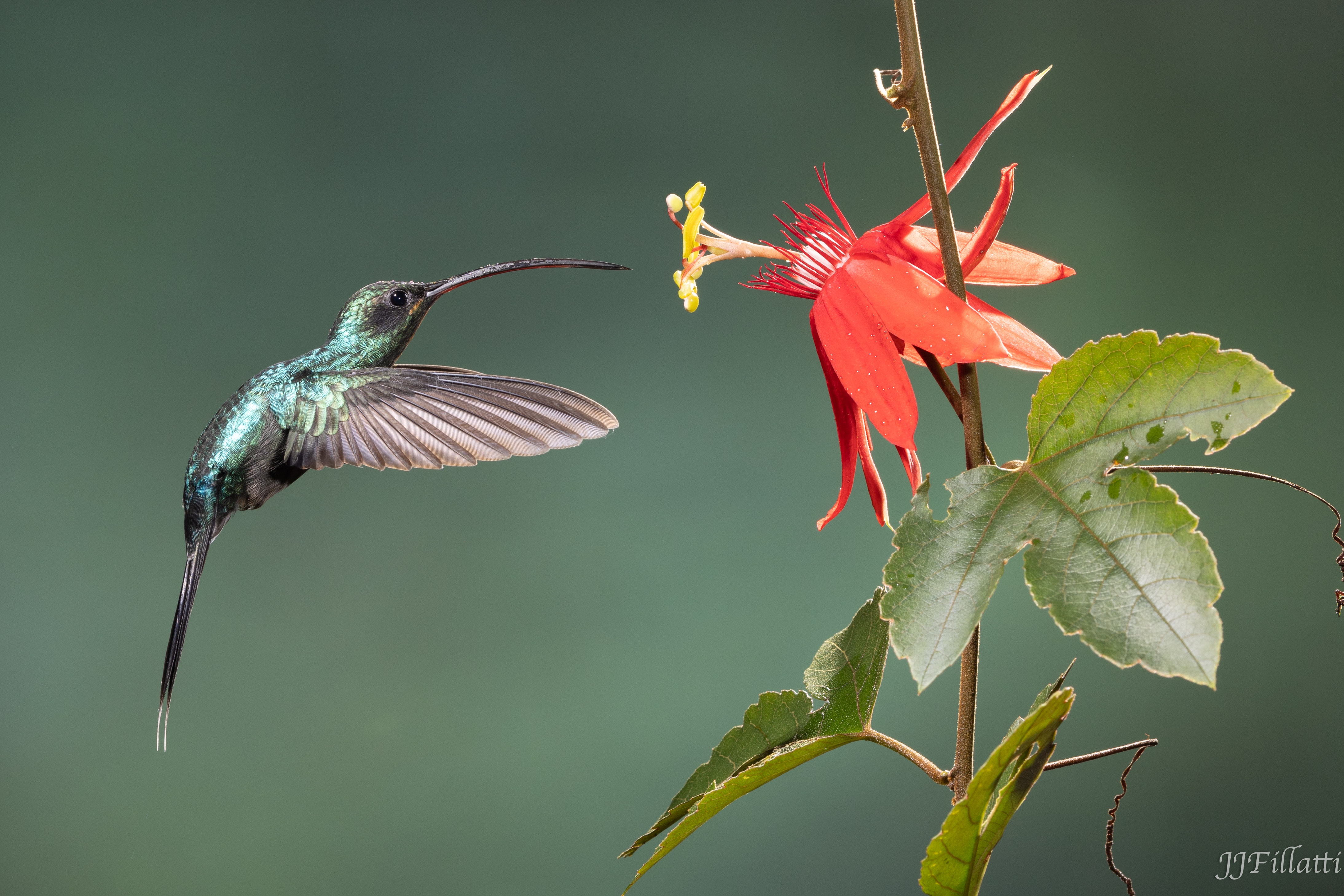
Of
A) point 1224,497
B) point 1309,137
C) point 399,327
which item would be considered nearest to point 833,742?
point 399,327

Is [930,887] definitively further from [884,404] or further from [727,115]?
[727,115]

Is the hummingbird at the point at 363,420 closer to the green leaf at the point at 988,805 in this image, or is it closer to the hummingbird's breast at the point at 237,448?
the hummingbird's breast at the point at 237,448

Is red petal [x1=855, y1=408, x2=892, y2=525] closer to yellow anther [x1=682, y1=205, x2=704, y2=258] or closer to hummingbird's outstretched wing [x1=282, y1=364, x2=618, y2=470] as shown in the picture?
yellow anther [x1=682, y1=205, x2=704, y2=258]

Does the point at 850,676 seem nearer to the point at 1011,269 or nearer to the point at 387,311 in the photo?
the point at 1011,269

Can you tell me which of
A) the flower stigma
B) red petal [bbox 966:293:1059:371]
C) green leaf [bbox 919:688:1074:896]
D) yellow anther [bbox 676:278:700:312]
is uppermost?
the flower stigma

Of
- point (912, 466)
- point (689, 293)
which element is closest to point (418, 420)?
point (689, 293)

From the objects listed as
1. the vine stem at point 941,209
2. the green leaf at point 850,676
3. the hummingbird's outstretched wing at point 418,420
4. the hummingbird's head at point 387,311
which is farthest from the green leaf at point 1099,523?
the hummingbird's head at point 387,311

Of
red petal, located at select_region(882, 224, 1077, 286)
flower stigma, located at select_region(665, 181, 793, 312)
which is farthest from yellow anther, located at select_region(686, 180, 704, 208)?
red petal, located at select_region(882, 224, 1077, 286)
